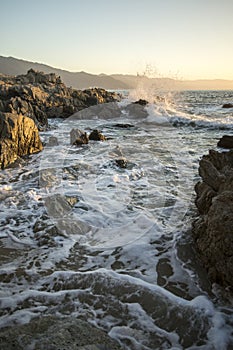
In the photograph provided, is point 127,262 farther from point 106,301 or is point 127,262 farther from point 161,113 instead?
point 161,113

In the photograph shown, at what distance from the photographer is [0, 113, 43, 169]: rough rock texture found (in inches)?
306

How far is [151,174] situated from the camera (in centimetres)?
706

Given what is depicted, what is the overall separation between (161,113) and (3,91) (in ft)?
41.6

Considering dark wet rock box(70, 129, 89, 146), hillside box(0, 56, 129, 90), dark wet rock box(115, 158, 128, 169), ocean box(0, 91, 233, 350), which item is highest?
hillside box(0, 56, 129, 90)

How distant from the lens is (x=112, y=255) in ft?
11.7

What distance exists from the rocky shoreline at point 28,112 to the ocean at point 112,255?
1.18m

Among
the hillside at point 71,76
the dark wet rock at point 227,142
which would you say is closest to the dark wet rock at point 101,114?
the dark wet rock at point 227,142

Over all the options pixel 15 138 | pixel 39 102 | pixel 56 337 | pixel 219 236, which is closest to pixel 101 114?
pixel 39 102

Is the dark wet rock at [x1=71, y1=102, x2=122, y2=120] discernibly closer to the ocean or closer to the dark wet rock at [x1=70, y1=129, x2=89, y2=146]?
the dark wet rock at [x1=70, y1=129, x2=89, y2=146]

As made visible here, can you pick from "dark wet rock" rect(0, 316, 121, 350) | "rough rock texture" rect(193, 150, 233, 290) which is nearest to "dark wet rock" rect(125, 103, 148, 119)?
"rough rock texture" rect(193, 150, 233, 290)

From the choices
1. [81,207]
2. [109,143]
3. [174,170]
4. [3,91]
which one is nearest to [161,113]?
[109,143]

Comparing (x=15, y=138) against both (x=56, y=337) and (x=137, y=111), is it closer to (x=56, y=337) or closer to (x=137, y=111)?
(x=56, y=337)

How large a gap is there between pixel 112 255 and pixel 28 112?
14251mm

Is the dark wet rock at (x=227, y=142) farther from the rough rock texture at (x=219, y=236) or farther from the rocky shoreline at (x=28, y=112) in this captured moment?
the rocky shoreline at (x=28, y=112)
